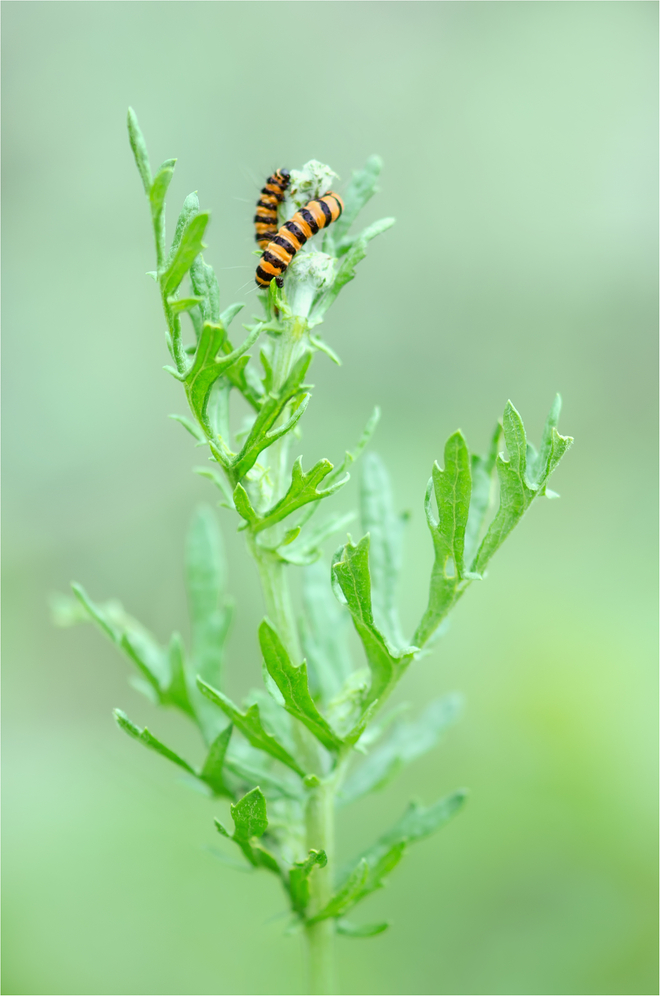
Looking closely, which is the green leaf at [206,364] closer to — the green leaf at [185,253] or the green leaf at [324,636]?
the green leaf at [185,253]

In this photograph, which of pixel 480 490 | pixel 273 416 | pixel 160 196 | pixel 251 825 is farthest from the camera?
pixel 480 490

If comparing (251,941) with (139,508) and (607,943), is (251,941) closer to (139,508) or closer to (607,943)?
(607,943)

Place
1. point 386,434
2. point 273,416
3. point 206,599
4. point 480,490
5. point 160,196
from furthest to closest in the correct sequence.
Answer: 1. point 386,434
2. point 206,599
3. point 480,490
4. point 273,416
5. point 160,196

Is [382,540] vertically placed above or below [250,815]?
above

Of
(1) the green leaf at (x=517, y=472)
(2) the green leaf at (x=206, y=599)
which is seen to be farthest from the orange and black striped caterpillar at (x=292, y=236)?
(2) the green leaf at (x=206, y=599)

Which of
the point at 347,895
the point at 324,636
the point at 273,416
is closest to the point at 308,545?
the point at 273,416

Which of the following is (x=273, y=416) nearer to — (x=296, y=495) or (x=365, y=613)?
(x=296, y=495)

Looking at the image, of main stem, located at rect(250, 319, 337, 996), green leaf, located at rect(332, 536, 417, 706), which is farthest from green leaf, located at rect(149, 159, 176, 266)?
green leaf, located at rect(332, 536, 417, 706)
